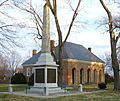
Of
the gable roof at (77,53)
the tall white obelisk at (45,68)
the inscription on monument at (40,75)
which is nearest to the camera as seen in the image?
the tall white obelisk at (45,68)

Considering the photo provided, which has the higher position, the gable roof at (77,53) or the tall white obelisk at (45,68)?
the gable roof at (77,53)

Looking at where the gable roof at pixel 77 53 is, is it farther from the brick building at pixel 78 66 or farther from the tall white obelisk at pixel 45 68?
the tall white obelisk at pixel 45 68

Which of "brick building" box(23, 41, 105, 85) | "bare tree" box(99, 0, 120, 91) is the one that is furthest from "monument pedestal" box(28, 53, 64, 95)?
"brick building" box(23, 41, 105, 85)

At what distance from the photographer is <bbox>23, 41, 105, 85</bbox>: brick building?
51.4 m

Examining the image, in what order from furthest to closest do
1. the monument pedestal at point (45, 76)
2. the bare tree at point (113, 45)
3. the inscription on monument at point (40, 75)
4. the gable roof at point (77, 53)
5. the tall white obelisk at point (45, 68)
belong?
the gable roof at point (77, 53), the bare tree at point (113, 45), the inscription on monument at point (40, 75), the tall white obelisk at point (45, 68), the monument pedestal at point (45, 76)

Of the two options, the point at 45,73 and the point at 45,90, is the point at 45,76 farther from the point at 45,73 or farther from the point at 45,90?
the point at 45,90

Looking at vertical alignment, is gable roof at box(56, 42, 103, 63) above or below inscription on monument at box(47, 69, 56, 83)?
above

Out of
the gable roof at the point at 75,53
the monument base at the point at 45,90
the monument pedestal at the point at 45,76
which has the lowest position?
the monument base at the point at 45,90

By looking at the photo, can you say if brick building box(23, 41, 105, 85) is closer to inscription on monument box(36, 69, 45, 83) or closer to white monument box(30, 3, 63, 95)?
white monument box(30, 3, 63, 95)

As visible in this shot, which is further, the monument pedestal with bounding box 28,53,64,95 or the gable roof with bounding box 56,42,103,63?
the gable roof with bounding box 56,42,103,63

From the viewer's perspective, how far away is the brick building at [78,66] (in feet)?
169

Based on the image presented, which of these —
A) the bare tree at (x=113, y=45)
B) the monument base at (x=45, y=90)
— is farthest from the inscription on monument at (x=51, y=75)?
the bare tree at (x=113, y=45)

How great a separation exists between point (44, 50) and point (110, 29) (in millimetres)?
9071

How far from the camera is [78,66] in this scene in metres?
54.4
